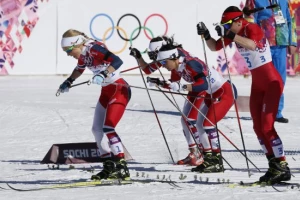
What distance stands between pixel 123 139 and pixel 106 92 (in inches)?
135

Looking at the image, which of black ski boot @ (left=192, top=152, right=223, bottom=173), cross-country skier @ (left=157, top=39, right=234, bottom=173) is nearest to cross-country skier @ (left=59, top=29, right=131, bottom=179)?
cross-country skier @ (left=157, top=39, right=234, bottom=173)

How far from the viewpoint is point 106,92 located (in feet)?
30.8

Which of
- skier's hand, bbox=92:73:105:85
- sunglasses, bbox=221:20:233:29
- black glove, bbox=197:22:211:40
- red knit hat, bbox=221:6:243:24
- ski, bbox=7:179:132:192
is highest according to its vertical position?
red knit hat, bbox=221:6:243:24

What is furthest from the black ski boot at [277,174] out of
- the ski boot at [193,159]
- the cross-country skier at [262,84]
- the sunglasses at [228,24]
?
the ski boot at [193,159]

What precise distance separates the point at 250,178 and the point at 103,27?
12.2m

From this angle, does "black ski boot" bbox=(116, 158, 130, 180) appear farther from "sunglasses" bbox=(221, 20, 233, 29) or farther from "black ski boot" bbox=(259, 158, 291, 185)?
"sunglasses" bbox=(221, 20, 233, 29)

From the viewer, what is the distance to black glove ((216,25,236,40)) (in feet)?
27.3

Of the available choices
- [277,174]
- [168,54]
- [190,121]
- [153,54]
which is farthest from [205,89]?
[277,174]

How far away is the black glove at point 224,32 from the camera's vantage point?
834cm

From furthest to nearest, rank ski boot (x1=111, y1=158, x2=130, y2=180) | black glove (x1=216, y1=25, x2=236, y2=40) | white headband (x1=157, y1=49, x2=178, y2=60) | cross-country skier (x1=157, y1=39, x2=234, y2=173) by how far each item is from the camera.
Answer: white headband (x1=157, y1=49, x2=178, y2=60)
cross-country skier (x1=157, y1=39, x2=234, y2=173)
ski boot (x1=111, y1=158, x2=130, y2=180)
black glove (x1=216, y1=25, x2=236, y2=40)

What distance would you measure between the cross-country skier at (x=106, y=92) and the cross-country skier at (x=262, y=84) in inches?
41.4

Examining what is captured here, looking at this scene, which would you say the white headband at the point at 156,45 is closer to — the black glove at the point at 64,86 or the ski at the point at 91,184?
the black glove at the point at 64,86

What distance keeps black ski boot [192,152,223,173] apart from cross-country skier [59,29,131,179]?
97 centimetres

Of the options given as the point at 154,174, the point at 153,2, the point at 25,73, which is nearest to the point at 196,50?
the point at 153,2
